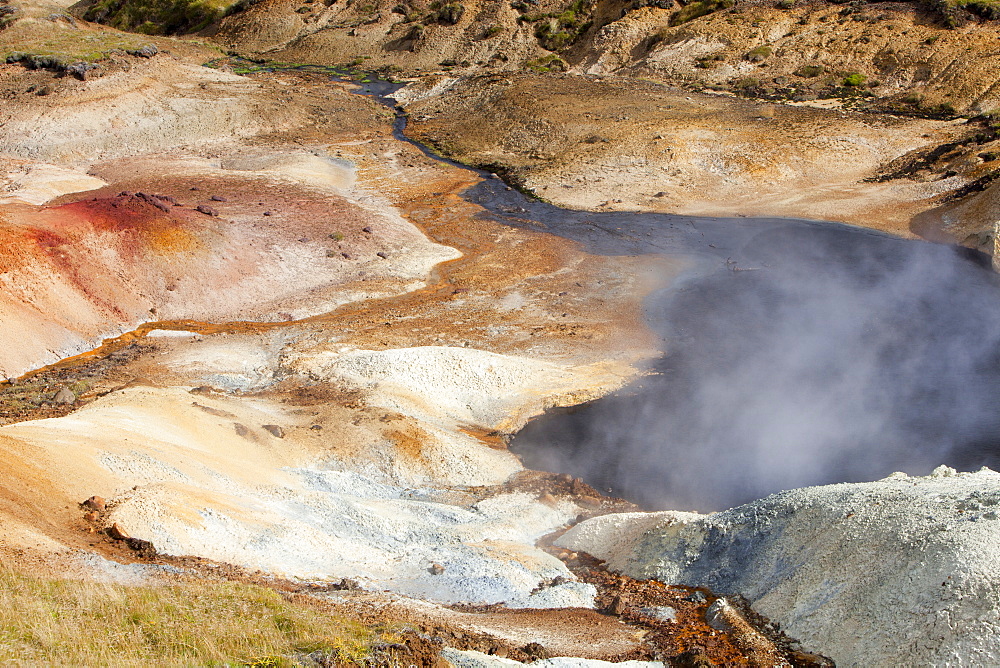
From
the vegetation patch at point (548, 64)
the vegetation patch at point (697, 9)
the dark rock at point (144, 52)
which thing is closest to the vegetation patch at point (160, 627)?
the dark rock at point (144, 52)

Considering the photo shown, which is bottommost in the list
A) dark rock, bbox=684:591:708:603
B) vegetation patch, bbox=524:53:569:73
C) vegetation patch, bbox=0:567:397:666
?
dark rock, bbox=684:591:708:603

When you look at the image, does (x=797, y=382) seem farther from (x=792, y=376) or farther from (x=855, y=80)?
(x=855, y=80)

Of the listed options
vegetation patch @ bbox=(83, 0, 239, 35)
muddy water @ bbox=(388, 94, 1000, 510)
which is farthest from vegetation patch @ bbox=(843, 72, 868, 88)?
vegetation patch @ bbox=(83, 0, 239, 35)

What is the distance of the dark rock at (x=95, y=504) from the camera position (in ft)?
39.2

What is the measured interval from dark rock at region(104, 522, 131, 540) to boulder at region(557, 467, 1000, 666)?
707cm

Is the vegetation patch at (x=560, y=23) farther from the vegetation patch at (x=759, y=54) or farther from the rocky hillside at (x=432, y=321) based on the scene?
the vegetation patch at (x=759, y=54)

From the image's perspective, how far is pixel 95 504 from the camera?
11977 mm

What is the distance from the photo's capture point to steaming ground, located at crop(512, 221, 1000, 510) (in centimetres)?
1789

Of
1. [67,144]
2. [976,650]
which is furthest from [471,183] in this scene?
[976,650]

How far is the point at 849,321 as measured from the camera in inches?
981

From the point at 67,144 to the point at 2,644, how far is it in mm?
35460

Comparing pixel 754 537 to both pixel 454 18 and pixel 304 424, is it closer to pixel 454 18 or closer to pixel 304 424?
pixel 304 424

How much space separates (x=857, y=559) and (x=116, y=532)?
9.79 meters

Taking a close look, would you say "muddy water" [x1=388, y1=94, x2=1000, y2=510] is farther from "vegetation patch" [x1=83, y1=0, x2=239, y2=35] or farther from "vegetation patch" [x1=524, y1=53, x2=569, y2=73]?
"vegetation patch" [x1=83, y1=0, x2=239, y2=35]
